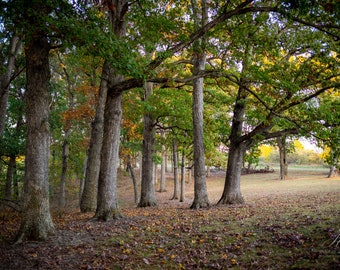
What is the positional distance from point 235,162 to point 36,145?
10475 millimetres

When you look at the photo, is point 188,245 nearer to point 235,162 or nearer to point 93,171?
point 93,171

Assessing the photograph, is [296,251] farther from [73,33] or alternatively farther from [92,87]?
[92,87]

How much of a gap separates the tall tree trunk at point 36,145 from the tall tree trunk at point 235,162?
9.62m

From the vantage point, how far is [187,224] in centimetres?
903

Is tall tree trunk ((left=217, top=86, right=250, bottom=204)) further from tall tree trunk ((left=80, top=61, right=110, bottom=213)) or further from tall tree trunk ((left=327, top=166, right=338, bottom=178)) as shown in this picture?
tall tree trunk ((left=327, top=166, right=338, bottom=178))

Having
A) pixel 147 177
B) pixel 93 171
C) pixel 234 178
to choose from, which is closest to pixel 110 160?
pixel 93 171

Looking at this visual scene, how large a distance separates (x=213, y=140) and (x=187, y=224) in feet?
26.6

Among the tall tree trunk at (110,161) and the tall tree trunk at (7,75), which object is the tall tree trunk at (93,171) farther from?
the tall tree trunk at (7,75)

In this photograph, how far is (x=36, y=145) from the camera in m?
7.38

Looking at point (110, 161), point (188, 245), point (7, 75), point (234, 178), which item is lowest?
point (188, 245)

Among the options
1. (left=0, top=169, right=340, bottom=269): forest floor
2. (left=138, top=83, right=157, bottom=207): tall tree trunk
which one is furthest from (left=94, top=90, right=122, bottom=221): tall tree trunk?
(left=138, top=83, right=157, bottom=207): tall tree trunk

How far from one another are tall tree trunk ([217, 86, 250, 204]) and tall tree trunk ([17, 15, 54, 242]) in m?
9.62

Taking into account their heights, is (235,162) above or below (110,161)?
below

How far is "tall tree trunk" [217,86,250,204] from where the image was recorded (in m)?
14.9
